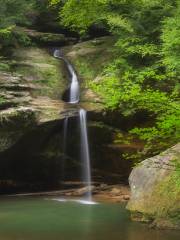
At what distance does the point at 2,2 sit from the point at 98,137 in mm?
8999

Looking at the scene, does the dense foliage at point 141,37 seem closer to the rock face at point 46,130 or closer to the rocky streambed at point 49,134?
the rocky streambed at point 49,134

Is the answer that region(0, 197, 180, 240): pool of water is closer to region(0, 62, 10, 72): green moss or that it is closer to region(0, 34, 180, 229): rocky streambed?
region(0, 34, 180, 229): rocky streambed

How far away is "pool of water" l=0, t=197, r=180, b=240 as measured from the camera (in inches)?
463

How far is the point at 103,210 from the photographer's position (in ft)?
50.7

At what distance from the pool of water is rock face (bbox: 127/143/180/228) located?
425mm

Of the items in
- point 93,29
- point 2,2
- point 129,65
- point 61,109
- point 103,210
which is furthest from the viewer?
point 93,29

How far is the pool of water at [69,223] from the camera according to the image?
11750mm

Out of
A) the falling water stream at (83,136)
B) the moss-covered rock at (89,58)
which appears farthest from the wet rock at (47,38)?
the falling water stream at (83,136)

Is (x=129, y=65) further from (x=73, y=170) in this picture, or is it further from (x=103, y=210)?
(x=103, y=210)

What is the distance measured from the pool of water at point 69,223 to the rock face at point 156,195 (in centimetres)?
43

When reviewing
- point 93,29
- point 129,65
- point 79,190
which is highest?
point 93,29

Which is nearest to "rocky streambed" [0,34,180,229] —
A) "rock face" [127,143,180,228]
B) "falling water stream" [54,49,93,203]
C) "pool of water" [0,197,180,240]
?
"falling water stream" [54,49,93,203]

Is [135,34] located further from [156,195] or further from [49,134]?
[156,195]

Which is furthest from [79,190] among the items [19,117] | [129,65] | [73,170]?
[129,65]
